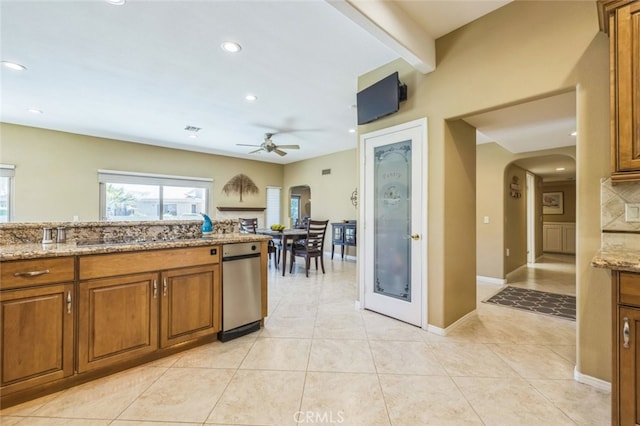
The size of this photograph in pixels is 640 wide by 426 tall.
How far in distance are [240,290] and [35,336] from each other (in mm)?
1285

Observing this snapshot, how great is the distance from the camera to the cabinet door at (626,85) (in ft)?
4.65

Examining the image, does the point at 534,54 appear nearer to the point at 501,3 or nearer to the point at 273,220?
the point at 501,3

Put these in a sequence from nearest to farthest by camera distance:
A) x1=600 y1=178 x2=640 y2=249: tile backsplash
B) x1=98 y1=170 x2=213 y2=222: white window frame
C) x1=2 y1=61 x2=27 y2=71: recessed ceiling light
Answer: x1=600 y1=178 x2=640 y2=249: tile backsplash
x1=2 y1=61 x2=27 y2=71: recessed ceiling light
x1=98 y1=170 x2=213 y2=222: white window frame

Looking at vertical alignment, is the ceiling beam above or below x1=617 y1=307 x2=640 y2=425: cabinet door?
above

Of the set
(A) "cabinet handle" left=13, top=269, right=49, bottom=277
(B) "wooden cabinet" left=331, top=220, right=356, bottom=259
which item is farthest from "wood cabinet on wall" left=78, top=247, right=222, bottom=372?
(B) "wooden cabinet" left=331, top=220, right=356, bottom=259

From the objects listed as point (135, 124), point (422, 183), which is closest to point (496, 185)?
point (422, 183)

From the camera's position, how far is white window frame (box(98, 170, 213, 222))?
552 centimetres

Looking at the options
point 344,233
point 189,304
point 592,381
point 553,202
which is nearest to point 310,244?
point 344,233

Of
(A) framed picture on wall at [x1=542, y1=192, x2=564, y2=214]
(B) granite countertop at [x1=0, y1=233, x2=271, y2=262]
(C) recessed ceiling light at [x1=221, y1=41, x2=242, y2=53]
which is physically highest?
(C) recessed ceiling light at [x1=221, y1=41, x2=242, y2=53]

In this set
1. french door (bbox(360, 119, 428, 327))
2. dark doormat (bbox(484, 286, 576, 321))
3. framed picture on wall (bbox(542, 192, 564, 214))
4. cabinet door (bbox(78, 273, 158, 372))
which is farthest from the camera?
framed picture on wall (bbox(542, 192, 564, 214))

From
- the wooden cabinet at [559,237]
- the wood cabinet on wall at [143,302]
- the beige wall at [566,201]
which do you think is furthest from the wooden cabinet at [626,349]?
the beige wall at [566,201]

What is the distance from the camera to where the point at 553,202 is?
841 centimetres

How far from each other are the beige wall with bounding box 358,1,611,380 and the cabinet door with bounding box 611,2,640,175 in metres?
0.29

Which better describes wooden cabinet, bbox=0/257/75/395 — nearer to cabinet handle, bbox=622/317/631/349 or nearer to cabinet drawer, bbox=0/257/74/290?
cabinet drawer, bbox=0/257/74/290
